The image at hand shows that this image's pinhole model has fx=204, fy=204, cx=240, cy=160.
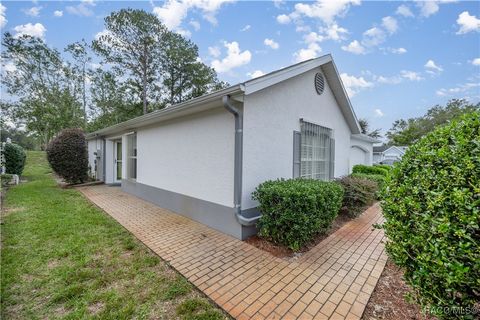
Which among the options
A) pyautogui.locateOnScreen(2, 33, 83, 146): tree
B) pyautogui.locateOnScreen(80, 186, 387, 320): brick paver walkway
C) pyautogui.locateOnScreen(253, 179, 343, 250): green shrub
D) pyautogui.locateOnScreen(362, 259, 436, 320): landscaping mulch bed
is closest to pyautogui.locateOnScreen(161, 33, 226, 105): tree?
pyautogui.locateOnScreen(2, 33, 83, 146): tree

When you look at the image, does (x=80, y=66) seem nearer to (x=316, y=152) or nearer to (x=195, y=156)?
(x=195, y=156)

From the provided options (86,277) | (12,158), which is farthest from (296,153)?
(12,158)

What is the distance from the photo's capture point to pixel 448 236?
151 cm

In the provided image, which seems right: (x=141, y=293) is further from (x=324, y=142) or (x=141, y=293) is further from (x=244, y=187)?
(x=324, y=142)

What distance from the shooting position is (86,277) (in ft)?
9.64

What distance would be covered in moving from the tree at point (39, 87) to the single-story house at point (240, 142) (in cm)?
1996

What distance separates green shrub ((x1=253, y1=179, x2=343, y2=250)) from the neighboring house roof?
1907mm

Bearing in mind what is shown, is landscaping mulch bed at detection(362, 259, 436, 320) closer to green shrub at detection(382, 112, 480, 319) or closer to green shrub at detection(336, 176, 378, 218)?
green shrub at detection(382, 112, 480, 319)

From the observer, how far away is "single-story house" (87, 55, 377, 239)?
4109mm

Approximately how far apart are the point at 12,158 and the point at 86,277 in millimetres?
13245

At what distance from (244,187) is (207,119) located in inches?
72.8

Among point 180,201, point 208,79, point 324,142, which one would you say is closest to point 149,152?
point 180,201

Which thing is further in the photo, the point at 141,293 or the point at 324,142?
the point at 324,142

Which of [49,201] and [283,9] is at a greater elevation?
[283,9]
